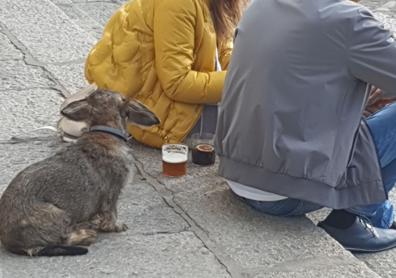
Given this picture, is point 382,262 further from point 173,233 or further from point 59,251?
point 59,251

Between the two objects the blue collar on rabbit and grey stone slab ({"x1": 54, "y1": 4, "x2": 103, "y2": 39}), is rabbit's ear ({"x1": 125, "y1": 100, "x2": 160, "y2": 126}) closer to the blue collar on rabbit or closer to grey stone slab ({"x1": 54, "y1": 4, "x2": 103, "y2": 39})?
the blue collar on rabbit

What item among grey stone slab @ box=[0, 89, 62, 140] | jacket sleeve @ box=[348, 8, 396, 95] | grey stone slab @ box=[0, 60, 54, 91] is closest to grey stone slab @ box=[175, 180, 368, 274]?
jacket sleeve @ box=[348, 8, 396, 95]

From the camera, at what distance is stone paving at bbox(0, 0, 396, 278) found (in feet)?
12.5

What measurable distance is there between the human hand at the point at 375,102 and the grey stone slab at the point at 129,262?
3.79ft

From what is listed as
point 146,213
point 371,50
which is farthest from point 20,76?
point 371,50

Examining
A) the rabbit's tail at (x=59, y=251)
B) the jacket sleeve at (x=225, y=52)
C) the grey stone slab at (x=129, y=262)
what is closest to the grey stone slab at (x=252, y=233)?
the grey stone slab at (x=129, y=262)

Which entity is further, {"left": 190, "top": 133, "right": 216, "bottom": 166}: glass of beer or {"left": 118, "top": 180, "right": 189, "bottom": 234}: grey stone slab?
{"left": 190, "top": 133, "right": 216, "bottom": 166}: glass of beer

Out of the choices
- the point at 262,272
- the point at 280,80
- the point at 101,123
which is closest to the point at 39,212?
the point at 101,123

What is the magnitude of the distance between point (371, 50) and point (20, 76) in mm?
3053

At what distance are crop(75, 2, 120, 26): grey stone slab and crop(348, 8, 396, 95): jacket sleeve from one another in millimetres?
4520

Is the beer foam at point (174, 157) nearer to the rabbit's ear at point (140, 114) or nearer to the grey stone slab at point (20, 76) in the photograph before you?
the rabbit's ear at point (140, 114)

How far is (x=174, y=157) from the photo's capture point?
4.77 m

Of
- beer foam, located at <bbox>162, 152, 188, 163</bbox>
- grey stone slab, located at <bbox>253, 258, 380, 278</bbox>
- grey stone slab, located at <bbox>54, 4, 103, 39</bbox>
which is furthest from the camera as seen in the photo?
grey stone slab, located at <bbox>54, 4, 103, 39</bbox>

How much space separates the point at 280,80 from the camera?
160 inches
